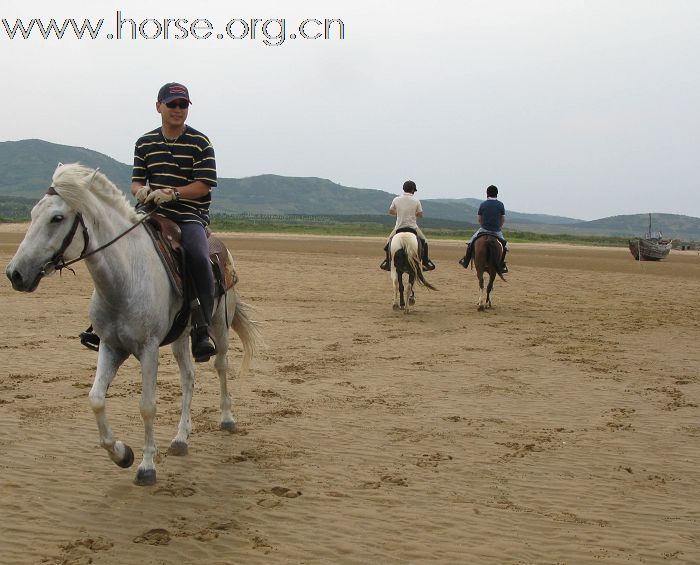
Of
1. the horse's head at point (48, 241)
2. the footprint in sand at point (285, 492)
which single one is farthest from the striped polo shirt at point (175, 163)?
the footprint in sand at point (285, 492)

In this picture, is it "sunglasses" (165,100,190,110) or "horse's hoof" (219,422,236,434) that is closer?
"sunglasses" (165,100,190,110)

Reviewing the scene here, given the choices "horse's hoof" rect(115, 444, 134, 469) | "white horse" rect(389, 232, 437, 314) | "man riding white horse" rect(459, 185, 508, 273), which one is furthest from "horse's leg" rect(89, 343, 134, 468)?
"man riding white horse" rect(459, 185, 508, 273)

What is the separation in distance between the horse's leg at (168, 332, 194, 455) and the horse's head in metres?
1.60

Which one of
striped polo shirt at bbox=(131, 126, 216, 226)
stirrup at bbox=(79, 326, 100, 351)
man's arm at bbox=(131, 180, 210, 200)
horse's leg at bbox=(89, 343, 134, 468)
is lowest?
horse's leg at bbox=(89, 343, 134, 468)

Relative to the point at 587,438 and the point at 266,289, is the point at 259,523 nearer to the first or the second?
the point at 587,438

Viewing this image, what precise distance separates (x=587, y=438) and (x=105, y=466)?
161 inches

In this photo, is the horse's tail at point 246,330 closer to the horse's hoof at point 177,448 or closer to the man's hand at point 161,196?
the horse's hoof at point 177,448

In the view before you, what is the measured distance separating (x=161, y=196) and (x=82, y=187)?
0.80 m

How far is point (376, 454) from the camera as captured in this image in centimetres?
638

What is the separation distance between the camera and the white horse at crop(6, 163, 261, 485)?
4883mm

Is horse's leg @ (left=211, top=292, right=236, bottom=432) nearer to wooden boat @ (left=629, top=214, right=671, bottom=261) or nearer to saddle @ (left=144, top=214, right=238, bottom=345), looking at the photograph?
saddle @ (left=144, top=214, right=238, bottom=345)

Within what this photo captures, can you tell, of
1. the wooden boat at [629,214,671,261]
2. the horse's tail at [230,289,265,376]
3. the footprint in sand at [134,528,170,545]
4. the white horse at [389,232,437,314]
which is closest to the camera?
the footprint in sand at [134,528,170,545]

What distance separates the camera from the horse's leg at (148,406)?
5539 mm

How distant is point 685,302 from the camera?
19.1 m
